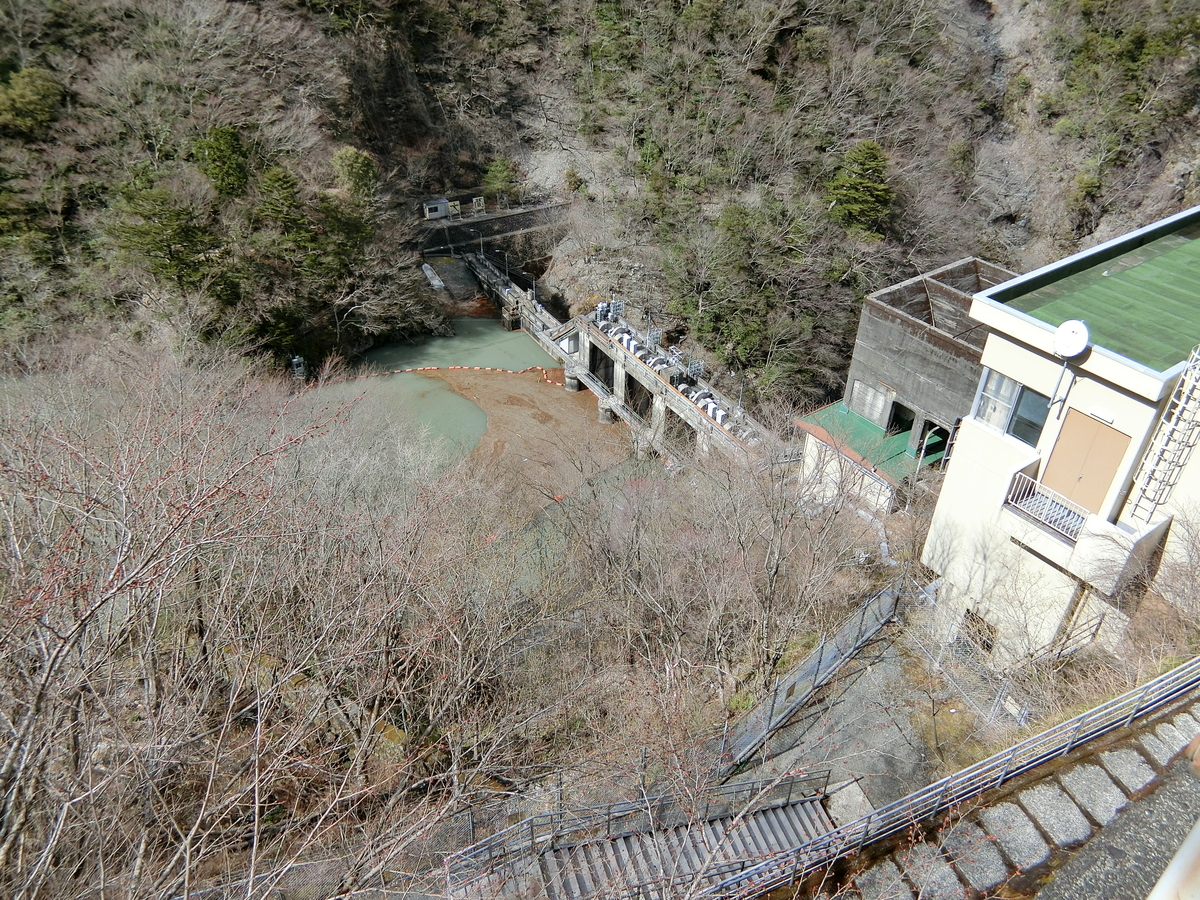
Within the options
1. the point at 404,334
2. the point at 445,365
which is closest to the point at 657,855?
the point at 445,365

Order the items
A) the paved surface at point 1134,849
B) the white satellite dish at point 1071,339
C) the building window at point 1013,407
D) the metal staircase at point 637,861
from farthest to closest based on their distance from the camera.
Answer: the building window at point 1013,407
the white satellite dish at point 1071,339
the metal staircase at point 637,861
the paved surface at point 1134,849

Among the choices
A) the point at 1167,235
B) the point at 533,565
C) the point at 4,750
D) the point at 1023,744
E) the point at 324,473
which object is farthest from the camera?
the point at 533,565

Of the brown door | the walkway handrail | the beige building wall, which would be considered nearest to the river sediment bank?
the beige building wall

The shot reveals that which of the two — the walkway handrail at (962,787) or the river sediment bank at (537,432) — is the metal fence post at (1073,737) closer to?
the walkway handrail at (962,787)

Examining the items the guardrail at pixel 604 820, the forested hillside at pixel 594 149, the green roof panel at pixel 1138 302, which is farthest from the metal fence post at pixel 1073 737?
the forested hillside at pixel 594 149

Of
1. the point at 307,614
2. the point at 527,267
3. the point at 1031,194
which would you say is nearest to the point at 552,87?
the point at 527,267

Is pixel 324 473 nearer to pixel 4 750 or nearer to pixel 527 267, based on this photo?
pixel 4 750
